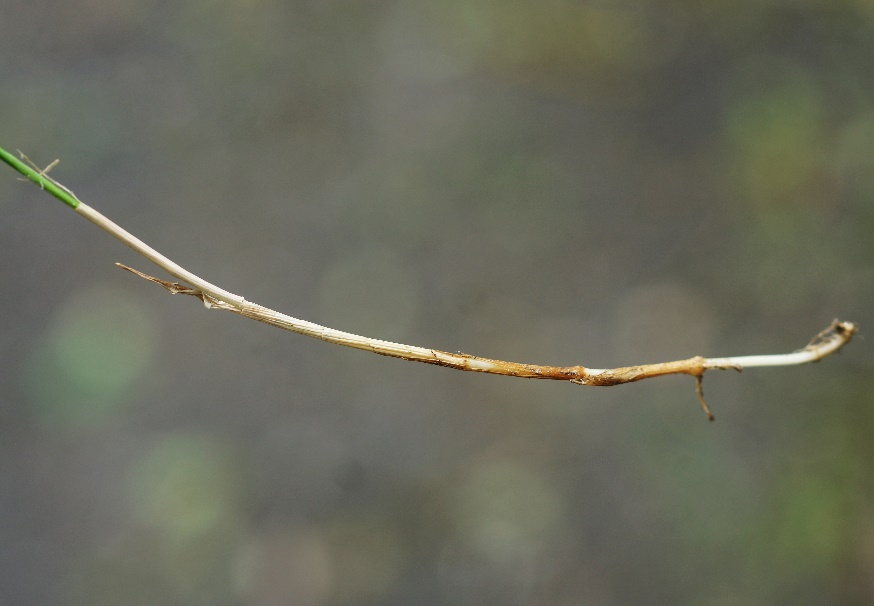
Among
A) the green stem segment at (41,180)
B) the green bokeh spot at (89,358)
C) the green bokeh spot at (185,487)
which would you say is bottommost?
the green bokeh spot at (185,487)

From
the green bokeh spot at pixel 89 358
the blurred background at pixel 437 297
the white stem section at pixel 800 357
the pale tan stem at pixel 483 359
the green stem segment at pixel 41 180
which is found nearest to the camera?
the green stem segment at pixel 41 180

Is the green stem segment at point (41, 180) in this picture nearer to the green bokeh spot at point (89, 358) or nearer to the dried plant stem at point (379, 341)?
the dried plant stem at point (379, 341)

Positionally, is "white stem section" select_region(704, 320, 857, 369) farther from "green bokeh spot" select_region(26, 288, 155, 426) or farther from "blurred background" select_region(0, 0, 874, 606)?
"green bokeh spot" select_region(26, 288, 155, 426)

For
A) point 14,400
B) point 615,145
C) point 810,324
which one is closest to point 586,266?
point 615,145

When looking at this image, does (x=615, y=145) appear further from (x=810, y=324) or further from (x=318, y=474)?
(x=318, y=474)

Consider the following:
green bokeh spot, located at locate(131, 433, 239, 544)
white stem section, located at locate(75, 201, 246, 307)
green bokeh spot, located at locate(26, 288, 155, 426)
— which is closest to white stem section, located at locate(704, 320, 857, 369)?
white stem section, located at locate(75, 201, 246, 307)

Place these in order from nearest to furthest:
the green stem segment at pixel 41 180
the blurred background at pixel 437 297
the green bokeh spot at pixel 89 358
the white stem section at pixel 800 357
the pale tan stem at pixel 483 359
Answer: the green stem segment at pixel 41 180
the pale tan stem at pixel 483 359
the white stem section at pixel 800 357
the blurred background at pixel 437 297
the green bokeh spot at pixel 89 358

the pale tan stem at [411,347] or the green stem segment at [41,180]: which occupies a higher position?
the green stem segment at [41,180]

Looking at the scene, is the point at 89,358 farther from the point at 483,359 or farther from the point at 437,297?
the point at 483,359

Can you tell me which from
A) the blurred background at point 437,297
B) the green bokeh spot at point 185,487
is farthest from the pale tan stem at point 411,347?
the green bokeh spot at point 185,487
